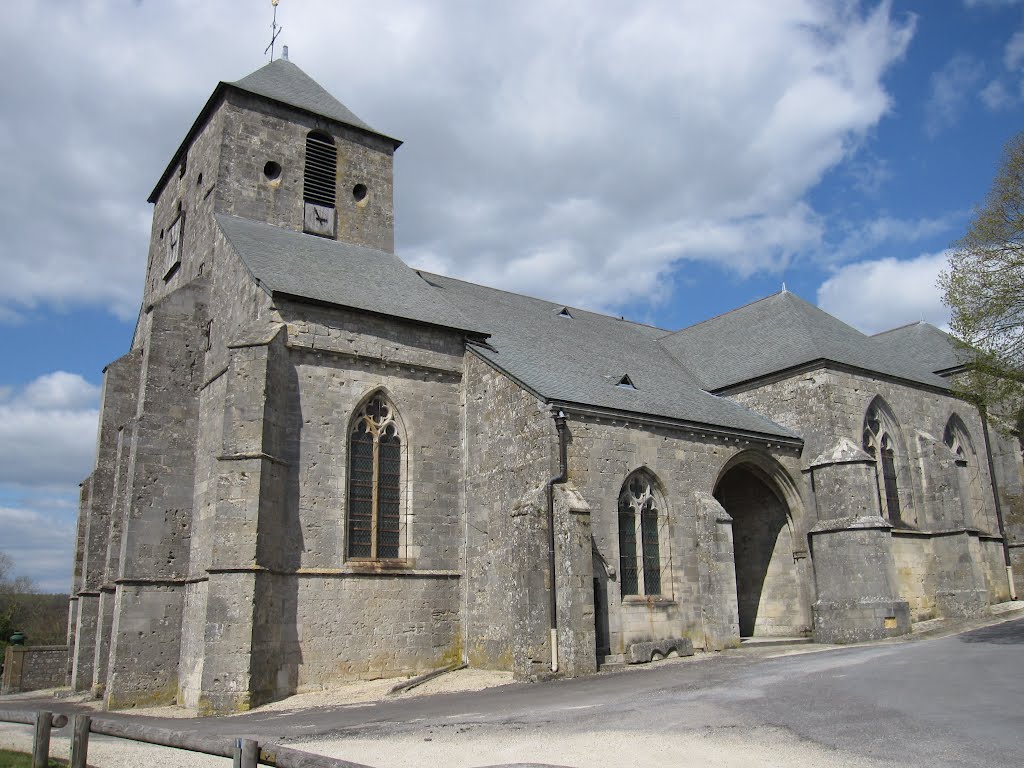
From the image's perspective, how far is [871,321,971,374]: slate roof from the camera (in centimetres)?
2677

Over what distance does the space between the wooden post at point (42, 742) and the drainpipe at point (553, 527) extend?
8496 millimetres

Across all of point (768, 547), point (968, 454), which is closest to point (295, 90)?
A: point (768, 547)

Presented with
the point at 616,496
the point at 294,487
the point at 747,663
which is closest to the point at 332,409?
the point at 294,487

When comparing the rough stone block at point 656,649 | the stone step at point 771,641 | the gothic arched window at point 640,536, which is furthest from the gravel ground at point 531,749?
the stone step at point 771,641

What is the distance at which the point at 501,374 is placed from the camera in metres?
17.9

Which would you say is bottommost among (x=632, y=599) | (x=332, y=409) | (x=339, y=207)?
(x=632, y=599)

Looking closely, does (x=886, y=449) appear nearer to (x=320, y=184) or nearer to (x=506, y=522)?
(x=506, y=522)

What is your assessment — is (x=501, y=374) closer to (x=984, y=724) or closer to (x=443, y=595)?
(x=443, y=595)

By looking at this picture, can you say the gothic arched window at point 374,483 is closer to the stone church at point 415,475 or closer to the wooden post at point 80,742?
the stone church at point 415,475

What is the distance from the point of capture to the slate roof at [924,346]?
26766 millimetres

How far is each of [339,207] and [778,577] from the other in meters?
15.4

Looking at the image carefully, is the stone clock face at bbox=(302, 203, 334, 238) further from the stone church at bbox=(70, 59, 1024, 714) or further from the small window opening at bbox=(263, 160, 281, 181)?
the small window opening at bbox=(263, 160, 281, 181)

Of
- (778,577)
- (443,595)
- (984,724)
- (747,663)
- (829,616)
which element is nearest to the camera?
(984,724)

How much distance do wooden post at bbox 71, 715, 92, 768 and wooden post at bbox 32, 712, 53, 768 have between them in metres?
0.73
